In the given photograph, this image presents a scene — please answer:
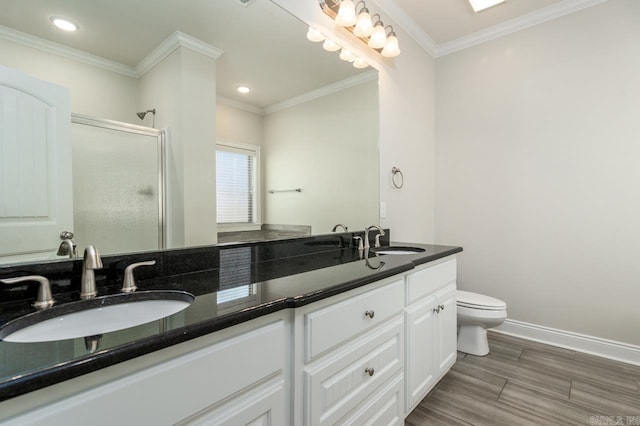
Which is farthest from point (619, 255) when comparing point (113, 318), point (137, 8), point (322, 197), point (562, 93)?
point (137, 8)

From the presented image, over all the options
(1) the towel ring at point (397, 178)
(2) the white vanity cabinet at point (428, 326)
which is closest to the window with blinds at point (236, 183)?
(2) the white vanity cabinet at point (428, 326)

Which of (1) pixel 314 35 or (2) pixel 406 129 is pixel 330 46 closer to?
(1) pixel 314 35

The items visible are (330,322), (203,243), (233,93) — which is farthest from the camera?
(233,93)

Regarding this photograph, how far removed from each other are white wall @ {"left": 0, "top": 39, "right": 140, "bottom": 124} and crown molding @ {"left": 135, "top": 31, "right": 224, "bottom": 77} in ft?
0.24

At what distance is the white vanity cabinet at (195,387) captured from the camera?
Answer: 21.0 inches

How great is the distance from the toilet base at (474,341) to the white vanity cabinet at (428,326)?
43 cm

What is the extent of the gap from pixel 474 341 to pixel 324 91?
207 cm

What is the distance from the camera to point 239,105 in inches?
55.7

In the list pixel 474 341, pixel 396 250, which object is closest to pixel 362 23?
pixel 396 250

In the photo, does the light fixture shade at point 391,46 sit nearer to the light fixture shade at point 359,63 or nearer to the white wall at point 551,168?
the light fixture shade at point 359,63

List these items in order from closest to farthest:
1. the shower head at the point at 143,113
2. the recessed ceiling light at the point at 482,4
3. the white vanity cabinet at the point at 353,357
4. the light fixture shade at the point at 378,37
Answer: the white vanity cabinet at the point at 353,357 < the shower head at the point at 143,113 < the light fixture shade at the point at 378,37 < the recessed ceiling light at the point at 482,4

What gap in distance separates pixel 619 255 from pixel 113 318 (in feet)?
9.83

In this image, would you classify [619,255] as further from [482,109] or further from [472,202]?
[482,109]

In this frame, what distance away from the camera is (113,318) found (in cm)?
86
